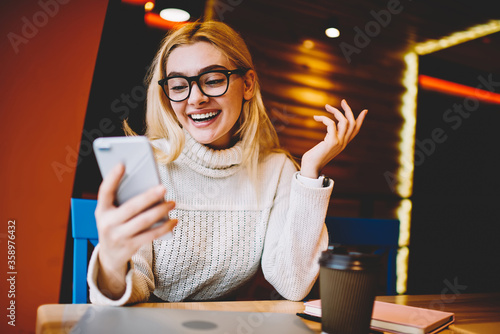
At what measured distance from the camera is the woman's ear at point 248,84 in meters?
1.46

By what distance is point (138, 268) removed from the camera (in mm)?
1062

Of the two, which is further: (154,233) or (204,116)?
(204,116)

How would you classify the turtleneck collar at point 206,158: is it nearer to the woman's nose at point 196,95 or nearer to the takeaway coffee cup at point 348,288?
the woman's nose at point 196,95

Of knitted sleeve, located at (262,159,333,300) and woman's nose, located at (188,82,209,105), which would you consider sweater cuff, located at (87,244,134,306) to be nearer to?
knitted sleeve, located at (262,159,333,300)

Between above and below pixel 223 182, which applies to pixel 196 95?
above

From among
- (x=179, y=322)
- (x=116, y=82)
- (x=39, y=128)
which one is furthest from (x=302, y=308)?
(x=116, y=82)

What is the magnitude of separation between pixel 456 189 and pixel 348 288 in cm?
392

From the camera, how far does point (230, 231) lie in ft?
4.25

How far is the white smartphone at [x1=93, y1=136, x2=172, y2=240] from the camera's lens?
0.62 metres

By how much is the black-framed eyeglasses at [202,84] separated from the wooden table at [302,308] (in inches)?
27.1

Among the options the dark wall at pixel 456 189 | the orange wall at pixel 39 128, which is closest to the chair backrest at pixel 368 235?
the orange wall at pixel 39 128

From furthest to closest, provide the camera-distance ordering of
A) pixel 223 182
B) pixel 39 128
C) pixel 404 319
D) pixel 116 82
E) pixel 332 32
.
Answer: pixel 332 32, pixel 116 82, pixel 39 128, pixel 223 182, pixel 404 319

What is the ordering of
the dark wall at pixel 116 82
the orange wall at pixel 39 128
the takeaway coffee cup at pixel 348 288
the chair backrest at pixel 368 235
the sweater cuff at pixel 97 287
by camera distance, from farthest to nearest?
the dark wall at pixel 116 82 → the orange wall at pixel 39 128 → the chair backrest at pixel 368 235 → the sweater cuff at pixel 97 287 → the takeaway coffee cup at pixel 348 288

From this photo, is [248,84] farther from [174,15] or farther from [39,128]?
[174,15]
